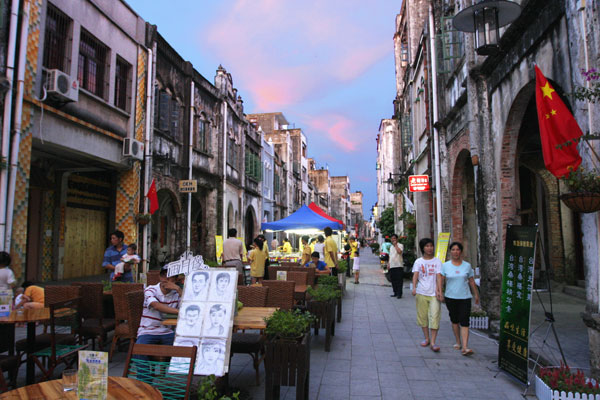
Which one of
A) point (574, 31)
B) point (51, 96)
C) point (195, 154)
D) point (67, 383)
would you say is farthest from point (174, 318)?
point (195, 154)

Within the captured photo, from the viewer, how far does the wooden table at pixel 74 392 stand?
259 centimetres

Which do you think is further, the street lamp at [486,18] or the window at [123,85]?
the window at [123,85]

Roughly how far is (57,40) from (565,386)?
469 inches

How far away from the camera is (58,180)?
12.6m

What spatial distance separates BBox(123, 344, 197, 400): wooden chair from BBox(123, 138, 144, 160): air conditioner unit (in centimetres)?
993

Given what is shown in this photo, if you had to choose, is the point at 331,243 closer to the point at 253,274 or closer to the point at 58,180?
the point at 253,274

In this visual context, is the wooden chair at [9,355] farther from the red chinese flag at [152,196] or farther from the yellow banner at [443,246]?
the yellow banner at [443,246]

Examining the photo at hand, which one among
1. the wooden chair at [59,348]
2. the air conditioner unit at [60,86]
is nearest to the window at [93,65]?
the air conditioner unit at [60,86]

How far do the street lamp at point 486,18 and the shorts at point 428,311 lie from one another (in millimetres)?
4075

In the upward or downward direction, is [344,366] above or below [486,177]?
below

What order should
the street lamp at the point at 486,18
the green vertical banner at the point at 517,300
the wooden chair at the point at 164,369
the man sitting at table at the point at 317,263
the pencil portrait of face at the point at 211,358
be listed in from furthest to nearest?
the man sitting at table at the point at 317,263 → the street lamp at the point at 486,18 → the green vertical banner at the point at 517,300 → the pencil portrait of face at the point at 211,358 → the wooden chair at the point at 164,369

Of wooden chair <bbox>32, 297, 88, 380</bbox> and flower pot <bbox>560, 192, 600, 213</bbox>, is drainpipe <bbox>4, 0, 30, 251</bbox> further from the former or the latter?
flower pot <bbox>560, 192, 600, 213</bbox>

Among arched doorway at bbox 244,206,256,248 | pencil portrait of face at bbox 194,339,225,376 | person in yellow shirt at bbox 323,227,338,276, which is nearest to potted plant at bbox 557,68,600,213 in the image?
pencil portrait of face at bbox 194,339,225,376

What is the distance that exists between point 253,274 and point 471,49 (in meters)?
7.07
